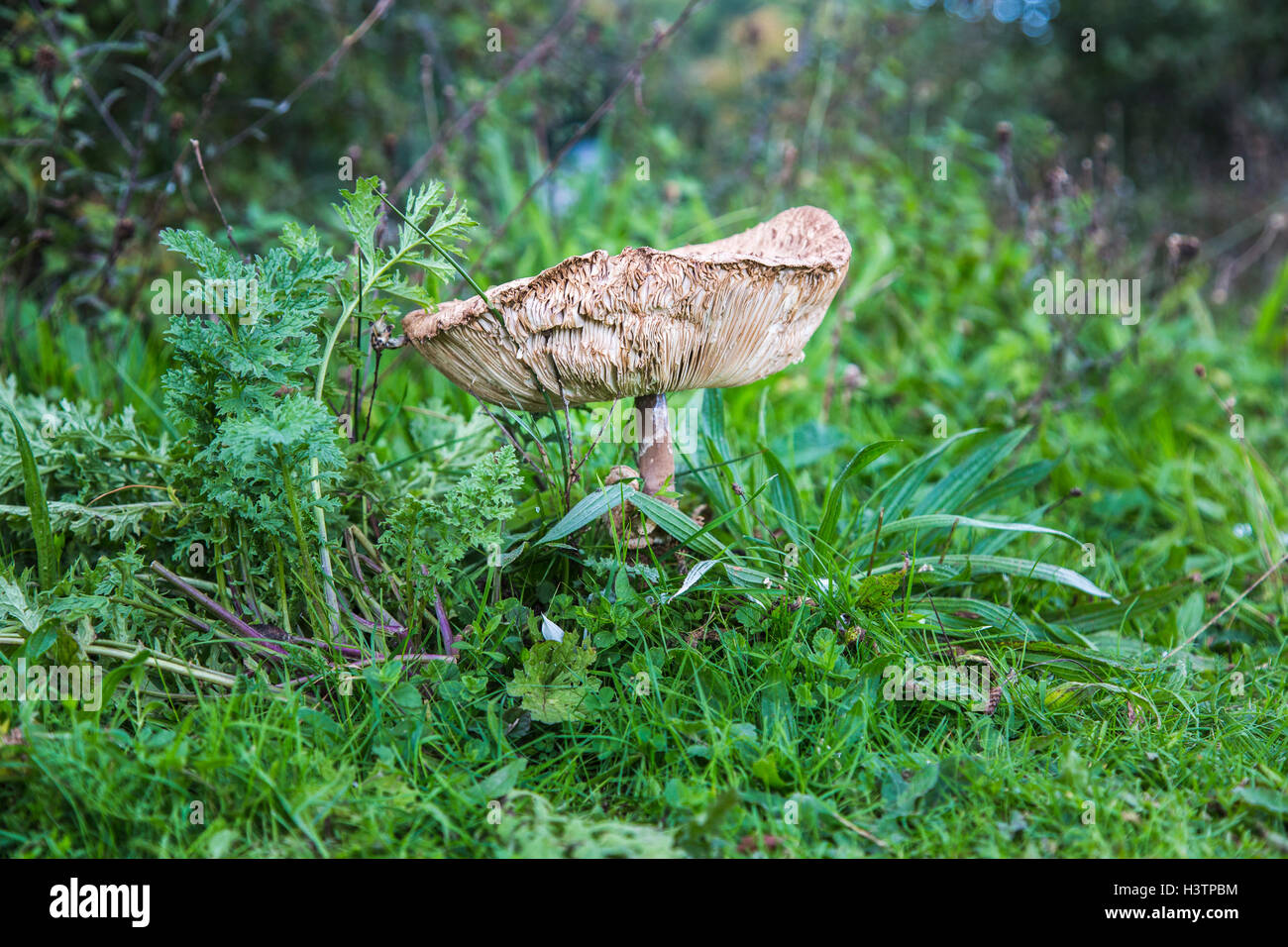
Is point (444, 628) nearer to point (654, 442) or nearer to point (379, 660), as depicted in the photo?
point (379, 660)

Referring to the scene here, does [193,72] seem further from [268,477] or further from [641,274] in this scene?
[641,274]

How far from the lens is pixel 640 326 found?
2113 mm

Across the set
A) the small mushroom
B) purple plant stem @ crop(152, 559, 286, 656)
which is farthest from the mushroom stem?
purple plant stem @ crop(152, 559, 286, 656)

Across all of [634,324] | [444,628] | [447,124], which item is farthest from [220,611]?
[447,124]

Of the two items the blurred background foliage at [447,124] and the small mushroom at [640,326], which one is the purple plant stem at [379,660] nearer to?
the small mushroom at [640,326]

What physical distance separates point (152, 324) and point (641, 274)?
318 centimetres

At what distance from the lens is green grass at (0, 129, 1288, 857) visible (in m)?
1.90

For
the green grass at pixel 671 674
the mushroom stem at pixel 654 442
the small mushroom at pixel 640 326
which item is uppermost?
the small mushroom at pixel 640 326

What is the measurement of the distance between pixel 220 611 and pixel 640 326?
1.26 metres

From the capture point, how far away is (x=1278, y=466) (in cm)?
411

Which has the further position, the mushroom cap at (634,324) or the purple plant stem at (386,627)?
the purple plant stem at (386,627)

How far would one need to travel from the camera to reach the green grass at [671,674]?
190 centimetres

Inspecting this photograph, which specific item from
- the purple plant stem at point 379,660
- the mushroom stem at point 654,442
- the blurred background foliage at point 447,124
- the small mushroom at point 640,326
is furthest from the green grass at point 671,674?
the blurred background foliage at point 447,124
